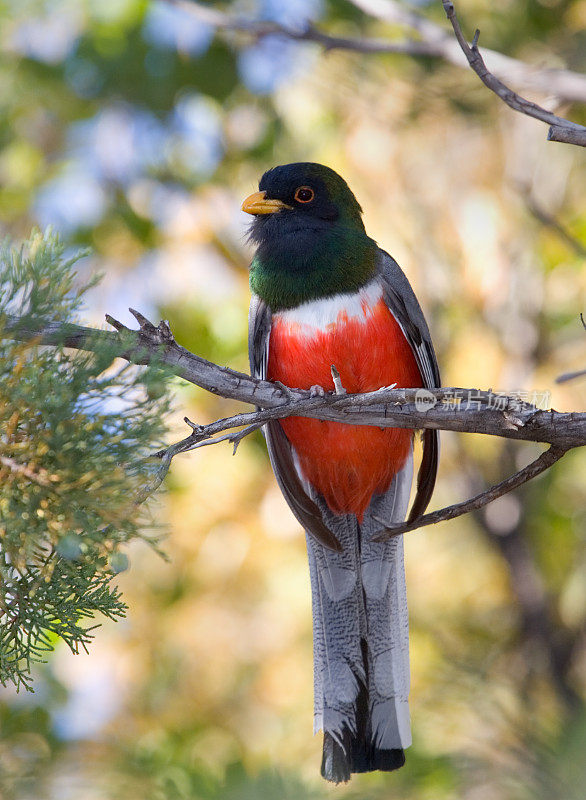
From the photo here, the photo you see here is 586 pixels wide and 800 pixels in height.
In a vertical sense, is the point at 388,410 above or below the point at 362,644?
above

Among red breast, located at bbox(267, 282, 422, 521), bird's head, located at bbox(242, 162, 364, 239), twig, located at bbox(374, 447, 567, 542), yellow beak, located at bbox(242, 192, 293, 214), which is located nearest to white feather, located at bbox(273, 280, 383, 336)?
red breast, located at bbox(267, 282, 422, 521)

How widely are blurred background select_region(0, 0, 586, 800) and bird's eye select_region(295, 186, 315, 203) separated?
153 cm

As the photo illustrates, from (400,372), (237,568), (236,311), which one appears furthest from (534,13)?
(237,568)

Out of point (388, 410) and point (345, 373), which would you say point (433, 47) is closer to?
point (345, 373)

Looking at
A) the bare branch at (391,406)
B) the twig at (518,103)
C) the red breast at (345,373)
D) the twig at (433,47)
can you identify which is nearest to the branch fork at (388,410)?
the bare branch at (391,406)

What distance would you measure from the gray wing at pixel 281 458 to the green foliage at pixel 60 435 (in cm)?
174

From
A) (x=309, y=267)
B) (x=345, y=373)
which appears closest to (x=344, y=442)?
(x=345, y=373)

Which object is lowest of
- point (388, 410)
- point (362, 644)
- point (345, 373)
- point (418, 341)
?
point (362, 644)

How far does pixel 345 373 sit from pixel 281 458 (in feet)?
1.64

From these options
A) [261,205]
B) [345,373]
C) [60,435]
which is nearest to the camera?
[60,435]

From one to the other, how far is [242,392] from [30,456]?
722 mm

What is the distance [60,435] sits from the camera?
1.60 meters

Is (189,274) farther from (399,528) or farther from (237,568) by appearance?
(399,528)

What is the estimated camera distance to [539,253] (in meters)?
5.21
